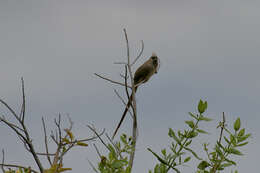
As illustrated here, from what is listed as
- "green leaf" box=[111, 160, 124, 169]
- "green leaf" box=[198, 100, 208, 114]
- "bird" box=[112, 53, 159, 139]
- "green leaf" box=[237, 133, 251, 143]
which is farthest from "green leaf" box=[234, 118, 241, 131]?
"bird" box=[112, 53, 159, 139]

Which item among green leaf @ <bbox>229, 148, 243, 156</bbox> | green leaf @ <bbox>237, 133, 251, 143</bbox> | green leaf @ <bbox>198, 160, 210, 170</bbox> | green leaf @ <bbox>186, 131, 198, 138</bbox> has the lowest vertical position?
green leaf @ <bbox>198, 160, 210, 170</bbox>

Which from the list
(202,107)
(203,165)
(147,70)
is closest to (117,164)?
(203,165)

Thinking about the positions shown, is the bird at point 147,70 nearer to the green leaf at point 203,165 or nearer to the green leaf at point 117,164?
the green leaf at point 203,165

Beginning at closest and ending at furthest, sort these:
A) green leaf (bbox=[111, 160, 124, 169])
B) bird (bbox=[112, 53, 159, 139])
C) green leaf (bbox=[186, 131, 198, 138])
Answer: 1. green leaf (bbox=[111, 160, 124, 169])
2. green leaf (bbox=[186, 131, 198, 138])
3. bird (bbox=[112, 53, 159, 139])

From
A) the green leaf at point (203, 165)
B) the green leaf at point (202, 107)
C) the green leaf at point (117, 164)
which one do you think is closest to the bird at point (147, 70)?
the green leaf at point (202, 107)

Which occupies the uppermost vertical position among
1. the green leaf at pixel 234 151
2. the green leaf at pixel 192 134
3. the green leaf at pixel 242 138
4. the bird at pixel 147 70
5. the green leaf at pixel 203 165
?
the bird at pixel 147 70

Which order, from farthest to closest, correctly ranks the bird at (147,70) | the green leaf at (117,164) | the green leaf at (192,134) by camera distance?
the bird at (147,70) → the green leaf at (192,134) → the green leaf at (117,164)

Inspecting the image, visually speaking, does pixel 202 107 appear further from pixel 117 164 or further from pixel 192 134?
pixel 117 164

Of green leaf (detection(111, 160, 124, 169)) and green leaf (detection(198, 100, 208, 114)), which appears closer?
green leaf (detection(111, 160, 124, 169))

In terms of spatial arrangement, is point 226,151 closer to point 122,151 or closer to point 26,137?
point 122,151

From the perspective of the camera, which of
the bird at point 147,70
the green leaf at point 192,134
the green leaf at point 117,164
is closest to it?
the green leaf at point 117,164

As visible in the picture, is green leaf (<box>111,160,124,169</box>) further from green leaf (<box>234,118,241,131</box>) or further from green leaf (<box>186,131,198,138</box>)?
green leaf (<box>234,118,241,131</box>)

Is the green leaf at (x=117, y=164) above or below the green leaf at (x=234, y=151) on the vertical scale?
below

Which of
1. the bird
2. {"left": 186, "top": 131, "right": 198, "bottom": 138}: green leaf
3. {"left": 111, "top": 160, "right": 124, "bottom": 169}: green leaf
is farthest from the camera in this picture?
the bird
